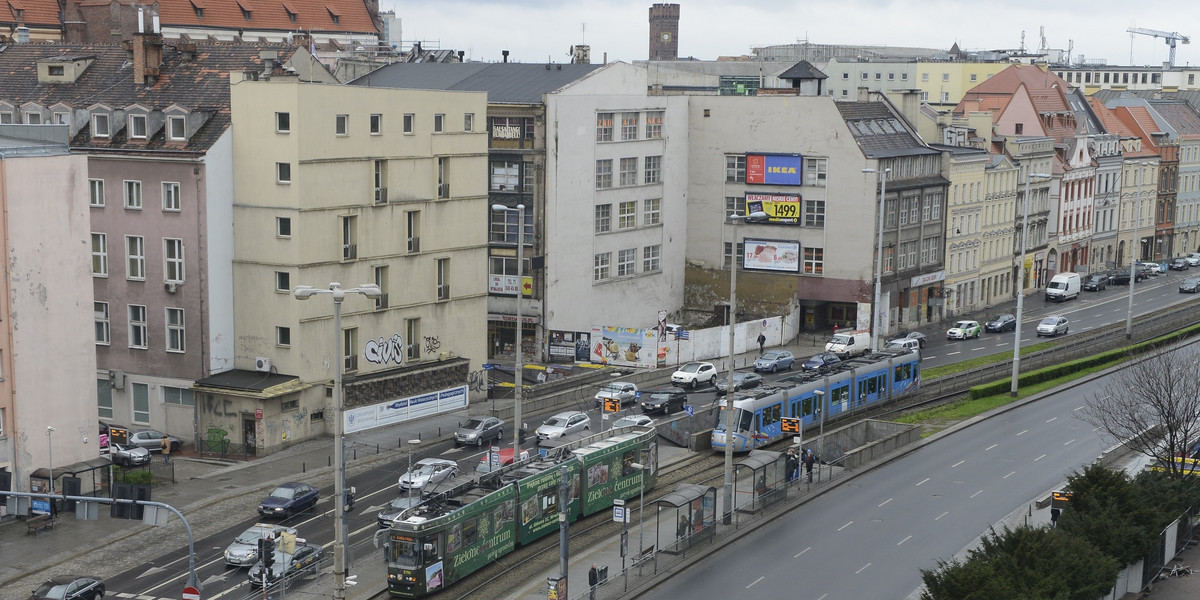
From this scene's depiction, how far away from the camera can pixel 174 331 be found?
73.2m

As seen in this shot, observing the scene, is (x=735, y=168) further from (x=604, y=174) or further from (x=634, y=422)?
(x=634, y=422)

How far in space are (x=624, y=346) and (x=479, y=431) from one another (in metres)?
24.5

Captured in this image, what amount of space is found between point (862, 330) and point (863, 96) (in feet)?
66.3

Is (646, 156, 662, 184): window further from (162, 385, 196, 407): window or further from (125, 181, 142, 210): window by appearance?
(162, 385, 196, 407): window

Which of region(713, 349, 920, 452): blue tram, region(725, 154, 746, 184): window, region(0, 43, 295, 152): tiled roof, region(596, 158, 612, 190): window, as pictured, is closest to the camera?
region(713, 349, 920, 452): blue tram

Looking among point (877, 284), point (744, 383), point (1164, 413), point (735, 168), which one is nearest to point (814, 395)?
point (744, 383)

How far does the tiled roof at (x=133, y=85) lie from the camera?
7300cm

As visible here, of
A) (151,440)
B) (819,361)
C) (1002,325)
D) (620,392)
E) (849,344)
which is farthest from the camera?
(1002,325)

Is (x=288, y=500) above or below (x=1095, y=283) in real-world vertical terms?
below

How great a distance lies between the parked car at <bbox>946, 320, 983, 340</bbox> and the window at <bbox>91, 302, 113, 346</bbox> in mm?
59737

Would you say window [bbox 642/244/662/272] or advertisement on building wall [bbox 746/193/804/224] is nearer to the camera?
window [bbox 642/244/662/272]

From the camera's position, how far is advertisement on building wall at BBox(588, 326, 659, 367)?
92812 mm

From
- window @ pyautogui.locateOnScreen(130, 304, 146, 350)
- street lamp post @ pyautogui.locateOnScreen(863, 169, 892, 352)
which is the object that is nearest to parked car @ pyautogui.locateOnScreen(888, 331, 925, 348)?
street lamp post @ pyautogui.locateOnScreen(863, 169, 892, 352)

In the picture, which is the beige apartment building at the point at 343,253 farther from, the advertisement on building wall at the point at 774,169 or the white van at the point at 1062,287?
the white van at the point at 1062,287
